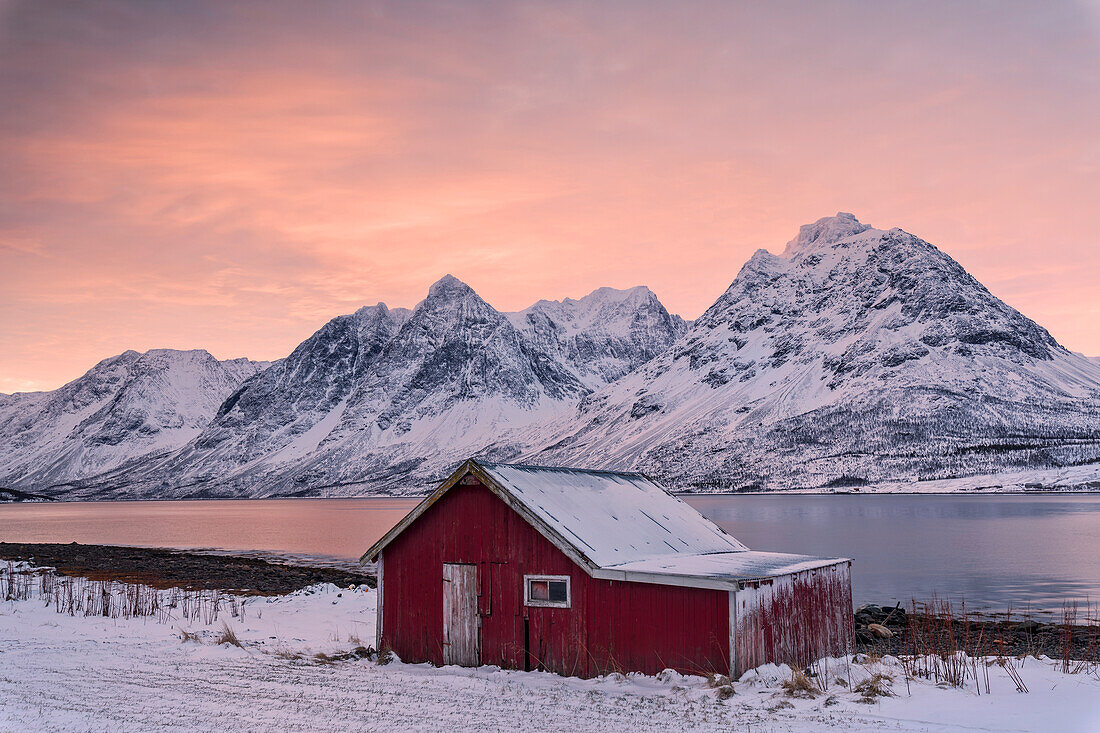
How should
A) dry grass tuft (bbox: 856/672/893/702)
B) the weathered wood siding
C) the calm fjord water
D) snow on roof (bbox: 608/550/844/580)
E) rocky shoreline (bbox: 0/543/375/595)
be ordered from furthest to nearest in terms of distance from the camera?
the calm fjord water, rocky shoreline (bbox: 0/543/375/595), snow on roof (bbox: 608/550/844/580), the weathered wood siding, dry grass tuft (bbox: 856/672/893/702)

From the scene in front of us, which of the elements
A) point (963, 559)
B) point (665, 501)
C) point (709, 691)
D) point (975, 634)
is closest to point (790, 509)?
point (963, 559)

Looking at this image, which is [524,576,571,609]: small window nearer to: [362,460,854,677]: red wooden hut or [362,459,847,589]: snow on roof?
[362,460,854,677]: red wooden hut

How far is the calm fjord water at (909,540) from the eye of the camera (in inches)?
1905

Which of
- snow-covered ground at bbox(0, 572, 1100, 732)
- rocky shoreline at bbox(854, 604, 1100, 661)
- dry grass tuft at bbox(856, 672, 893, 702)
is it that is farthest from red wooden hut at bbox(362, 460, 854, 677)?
rocky shoreline at bbox(854, 604, 1100, 661)

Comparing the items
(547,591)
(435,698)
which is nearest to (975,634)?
(547,591)

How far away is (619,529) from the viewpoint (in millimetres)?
22469

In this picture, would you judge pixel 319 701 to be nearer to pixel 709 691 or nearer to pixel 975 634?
pixel 709 691

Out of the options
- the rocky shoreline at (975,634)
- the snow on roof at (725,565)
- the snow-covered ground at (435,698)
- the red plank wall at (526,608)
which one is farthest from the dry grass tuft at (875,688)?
the rocky shoreline at (975,634)

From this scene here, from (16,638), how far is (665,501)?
61.6 ft

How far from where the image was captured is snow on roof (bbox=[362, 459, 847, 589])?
63.1ft

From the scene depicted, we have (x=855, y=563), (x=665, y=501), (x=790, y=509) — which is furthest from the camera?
(x=790, y=509)

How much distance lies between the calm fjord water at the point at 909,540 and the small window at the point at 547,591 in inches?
1112

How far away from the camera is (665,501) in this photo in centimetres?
2723

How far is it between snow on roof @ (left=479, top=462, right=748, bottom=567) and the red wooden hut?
0.18 feet
